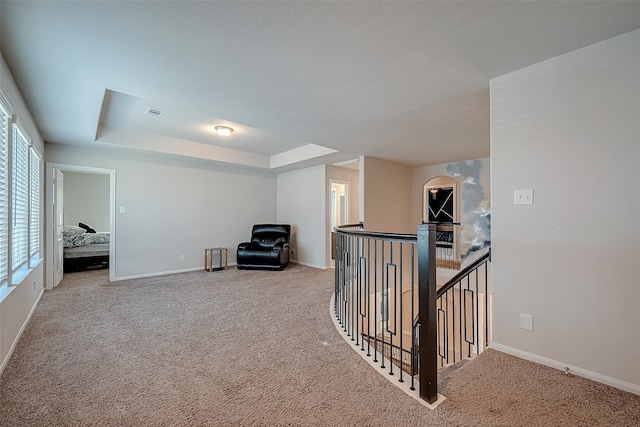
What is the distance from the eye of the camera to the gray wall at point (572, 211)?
1710 mm

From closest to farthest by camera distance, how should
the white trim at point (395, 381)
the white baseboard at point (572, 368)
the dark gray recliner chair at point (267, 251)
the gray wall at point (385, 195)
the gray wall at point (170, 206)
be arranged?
the white trim at point (395, 381), the white baseboard at point (572, 368), the gray wall at point (170, 206), the gray wall at point (385, 195), the dark gray recliner chair at point (267, 251)

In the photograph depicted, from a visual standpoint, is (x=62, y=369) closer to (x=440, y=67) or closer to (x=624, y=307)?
(x=440, y=67)

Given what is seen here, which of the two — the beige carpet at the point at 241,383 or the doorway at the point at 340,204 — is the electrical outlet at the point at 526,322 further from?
the doorway at the point at 340,204

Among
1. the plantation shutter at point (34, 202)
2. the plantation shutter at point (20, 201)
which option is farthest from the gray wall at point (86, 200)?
the plantation shutter at point (20, 201)

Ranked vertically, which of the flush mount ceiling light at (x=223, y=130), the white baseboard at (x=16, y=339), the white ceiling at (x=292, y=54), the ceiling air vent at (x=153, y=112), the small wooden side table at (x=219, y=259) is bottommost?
the white baseboard at (x=16, y=339)

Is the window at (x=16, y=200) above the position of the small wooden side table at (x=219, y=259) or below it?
above

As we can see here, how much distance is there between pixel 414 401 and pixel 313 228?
14.9 feet

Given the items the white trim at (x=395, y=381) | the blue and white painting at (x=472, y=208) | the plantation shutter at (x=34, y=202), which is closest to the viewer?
the white trim at (x=395, y=381)

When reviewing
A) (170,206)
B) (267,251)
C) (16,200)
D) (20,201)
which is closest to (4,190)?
(16,200)

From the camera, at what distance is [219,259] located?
5805 millimetres

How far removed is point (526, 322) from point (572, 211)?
866 mm

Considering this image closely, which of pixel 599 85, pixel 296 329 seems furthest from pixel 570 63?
pixel 296 329

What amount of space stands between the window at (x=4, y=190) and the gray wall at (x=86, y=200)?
6598mm

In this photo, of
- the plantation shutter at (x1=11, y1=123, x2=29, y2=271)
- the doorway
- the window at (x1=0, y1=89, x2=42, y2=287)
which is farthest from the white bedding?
the doorway
